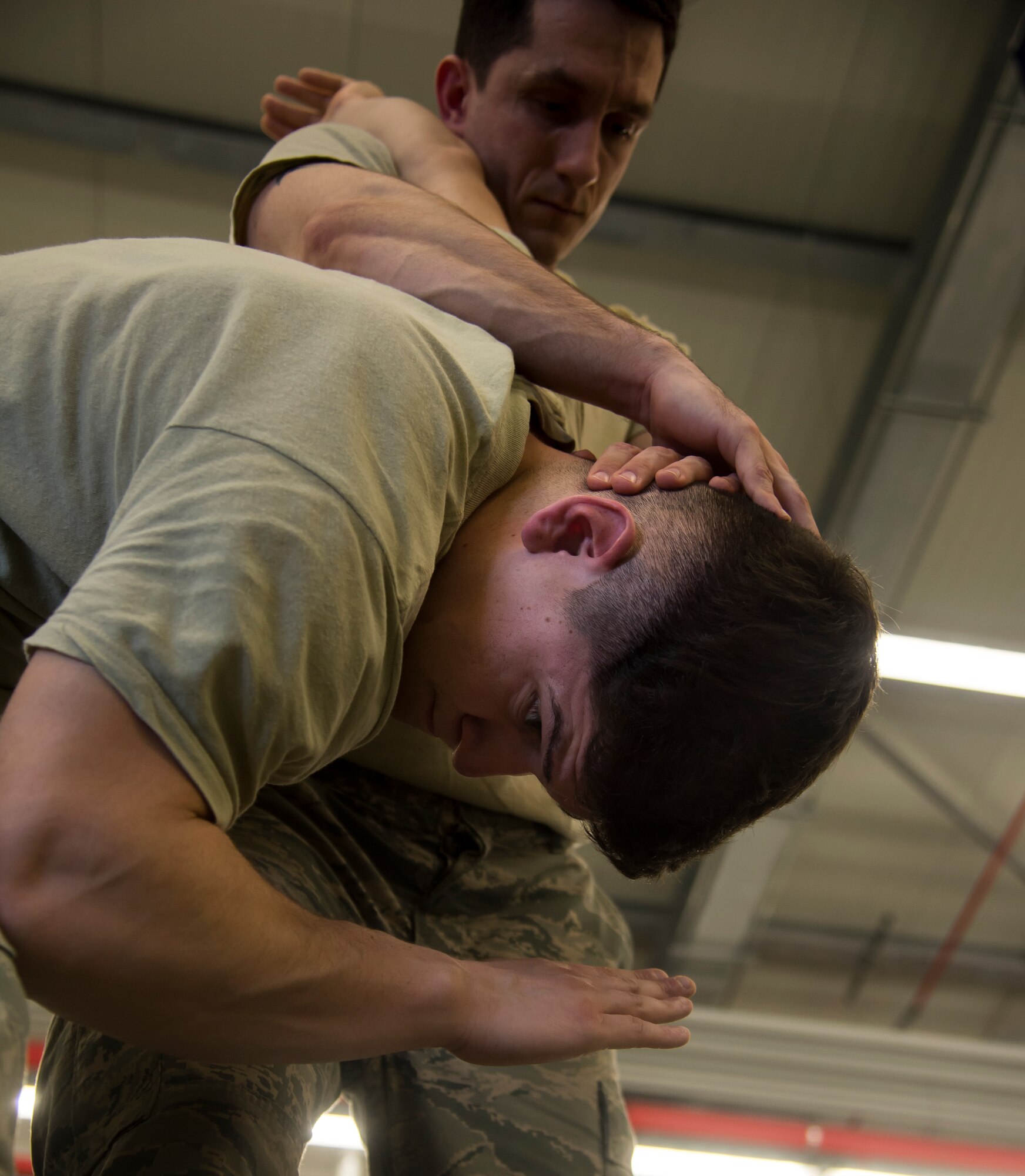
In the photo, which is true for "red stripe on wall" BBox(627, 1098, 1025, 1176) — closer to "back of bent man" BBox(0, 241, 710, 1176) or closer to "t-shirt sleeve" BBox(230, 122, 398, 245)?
"back of bent man" BBox(0, 241, 710, 1176)

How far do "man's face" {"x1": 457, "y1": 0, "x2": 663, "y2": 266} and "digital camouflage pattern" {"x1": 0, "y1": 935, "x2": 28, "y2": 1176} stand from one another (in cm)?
185

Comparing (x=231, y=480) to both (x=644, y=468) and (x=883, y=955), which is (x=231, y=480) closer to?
(x=644, y=468)

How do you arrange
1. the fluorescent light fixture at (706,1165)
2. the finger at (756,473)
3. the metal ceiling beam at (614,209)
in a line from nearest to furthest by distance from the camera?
the finger at (756,473), the metal ceiling beam at (614,209), the fluorescent light fixture at (706,1165)

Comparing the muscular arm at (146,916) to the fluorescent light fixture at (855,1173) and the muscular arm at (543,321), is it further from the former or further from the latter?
the fluorescent light fixture at (855,1173)

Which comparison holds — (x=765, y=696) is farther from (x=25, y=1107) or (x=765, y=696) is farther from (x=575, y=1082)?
(x=25, y=1107)

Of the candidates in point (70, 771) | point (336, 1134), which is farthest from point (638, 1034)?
point (336, 1134)

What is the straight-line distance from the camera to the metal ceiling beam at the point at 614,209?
152 inches

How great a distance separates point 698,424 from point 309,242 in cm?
75

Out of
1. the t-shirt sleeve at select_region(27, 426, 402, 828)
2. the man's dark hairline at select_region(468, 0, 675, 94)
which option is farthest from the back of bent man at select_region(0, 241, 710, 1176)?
the man's dark hairline at select_region(468, 0, 675, 94)

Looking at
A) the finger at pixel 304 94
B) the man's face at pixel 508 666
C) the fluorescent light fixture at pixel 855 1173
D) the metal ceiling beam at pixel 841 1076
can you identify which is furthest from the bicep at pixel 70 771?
the fluorescent light fixture at pixel 855 1173

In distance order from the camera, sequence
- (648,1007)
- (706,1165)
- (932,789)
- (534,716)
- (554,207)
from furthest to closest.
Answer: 1. (932,789)
2. (706,1165)
3. (554,207)
4. (648,1007)
5. (534,716)

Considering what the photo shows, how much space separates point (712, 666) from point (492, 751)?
0.36m

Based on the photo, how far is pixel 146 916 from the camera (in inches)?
35.7

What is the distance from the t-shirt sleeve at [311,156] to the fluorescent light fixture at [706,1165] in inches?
153
